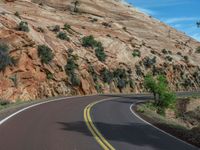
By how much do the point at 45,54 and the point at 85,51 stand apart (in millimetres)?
13276

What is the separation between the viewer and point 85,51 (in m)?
58.0

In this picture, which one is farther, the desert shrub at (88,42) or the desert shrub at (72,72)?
the desert shrub at (88,42)

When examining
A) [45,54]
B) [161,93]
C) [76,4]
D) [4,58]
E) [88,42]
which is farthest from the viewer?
[76,4]

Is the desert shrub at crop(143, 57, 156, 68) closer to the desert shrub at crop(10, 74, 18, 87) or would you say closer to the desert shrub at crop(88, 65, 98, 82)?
the desert shrub at crop(88, 65, 98, 82)

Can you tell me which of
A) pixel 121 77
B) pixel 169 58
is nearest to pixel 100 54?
pixel 121 77

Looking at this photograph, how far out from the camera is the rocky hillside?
42062mm

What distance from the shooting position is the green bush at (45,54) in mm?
44903

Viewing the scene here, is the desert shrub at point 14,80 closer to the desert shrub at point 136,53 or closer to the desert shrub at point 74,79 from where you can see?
the desert shrub at point 74,79

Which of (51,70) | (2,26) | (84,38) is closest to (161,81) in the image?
(51,70)

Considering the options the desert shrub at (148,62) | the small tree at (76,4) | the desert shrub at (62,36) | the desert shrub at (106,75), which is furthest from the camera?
the small tree at (76,4)

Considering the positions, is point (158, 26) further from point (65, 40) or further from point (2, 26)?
point (2, 26)

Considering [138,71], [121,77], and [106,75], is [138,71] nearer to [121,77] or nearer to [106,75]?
[121,77]

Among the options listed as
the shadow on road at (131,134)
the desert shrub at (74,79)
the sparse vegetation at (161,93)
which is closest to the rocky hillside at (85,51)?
the desert shrub at (74,79)

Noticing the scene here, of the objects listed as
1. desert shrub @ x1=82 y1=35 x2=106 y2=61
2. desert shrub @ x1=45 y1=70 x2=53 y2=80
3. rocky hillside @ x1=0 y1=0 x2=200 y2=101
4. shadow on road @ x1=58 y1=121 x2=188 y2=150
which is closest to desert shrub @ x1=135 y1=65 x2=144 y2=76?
rocky hillside @ x1=0 y1=0 x2=200 y2=101
